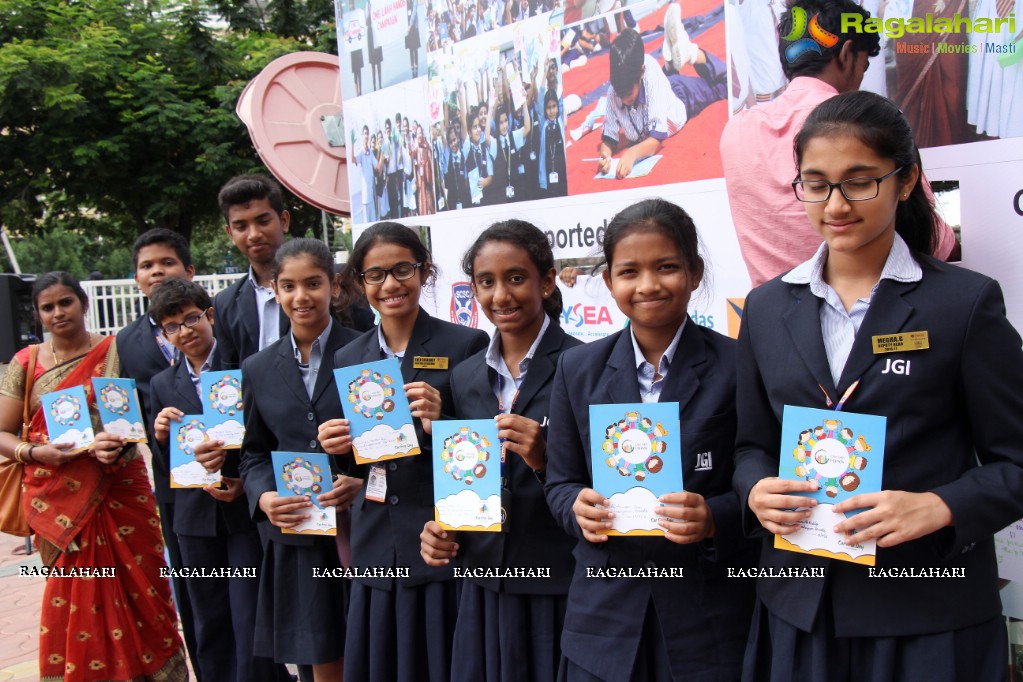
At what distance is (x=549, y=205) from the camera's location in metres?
3.85

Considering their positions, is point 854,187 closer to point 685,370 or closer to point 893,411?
point 893,411

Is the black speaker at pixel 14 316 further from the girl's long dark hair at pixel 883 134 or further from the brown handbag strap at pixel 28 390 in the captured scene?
the girl's long dark hair at pixel 883 134

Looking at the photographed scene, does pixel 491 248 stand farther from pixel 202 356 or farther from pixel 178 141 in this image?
pixel 178 141

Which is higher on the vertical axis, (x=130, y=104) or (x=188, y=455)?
(x=130, y=104)

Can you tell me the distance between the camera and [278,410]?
10.1 ft

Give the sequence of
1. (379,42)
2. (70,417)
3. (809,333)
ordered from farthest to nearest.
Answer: (379,42)
(70,417)
(809,333)

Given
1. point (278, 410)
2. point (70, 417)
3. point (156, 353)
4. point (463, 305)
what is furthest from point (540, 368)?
point (70, 417)

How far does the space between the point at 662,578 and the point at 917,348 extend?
0.82 m

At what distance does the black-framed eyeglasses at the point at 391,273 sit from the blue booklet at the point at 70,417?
172 centimetres

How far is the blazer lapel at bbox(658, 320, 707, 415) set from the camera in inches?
84.7

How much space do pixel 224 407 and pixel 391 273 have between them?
98 centimetres

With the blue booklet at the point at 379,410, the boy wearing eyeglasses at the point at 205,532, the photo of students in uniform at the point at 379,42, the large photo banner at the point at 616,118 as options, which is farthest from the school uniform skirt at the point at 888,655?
the photo of students in uniform at the point at 379,42

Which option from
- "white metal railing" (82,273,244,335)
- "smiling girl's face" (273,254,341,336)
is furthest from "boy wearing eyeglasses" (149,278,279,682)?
"white metal railing" (82,273,244,335)

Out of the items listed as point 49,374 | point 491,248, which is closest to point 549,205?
point 491,248
